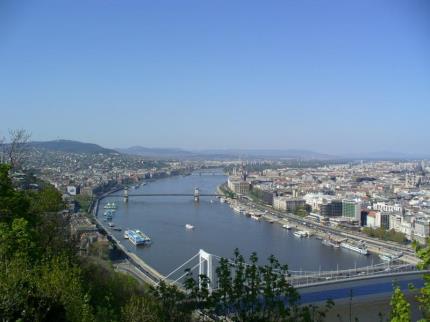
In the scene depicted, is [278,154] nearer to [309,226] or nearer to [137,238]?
[309,226]

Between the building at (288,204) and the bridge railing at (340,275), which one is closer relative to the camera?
the bridge railing at (340,275)

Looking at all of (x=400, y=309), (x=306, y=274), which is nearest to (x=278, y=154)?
(x=306, y=274)

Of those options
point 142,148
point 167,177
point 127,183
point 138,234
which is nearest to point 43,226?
point 138,234

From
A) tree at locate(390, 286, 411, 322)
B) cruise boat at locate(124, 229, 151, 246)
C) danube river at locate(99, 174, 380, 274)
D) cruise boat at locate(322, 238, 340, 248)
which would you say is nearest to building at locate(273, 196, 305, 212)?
danube river at locate(99, 174, 380, 274)

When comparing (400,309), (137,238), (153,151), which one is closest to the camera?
(400,309)

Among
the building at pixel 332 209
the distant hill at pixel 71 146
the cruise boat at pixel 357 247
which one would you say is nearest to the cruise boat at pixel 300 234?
the cruise boat at pixel 357 247

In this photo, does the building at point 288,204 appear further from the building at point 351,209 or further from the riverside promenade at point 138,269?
the riverside promenade at point 138,269
